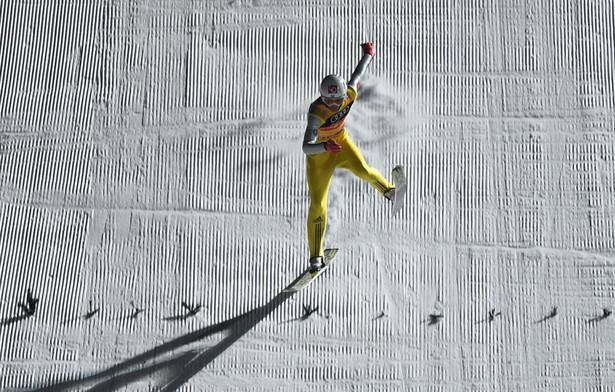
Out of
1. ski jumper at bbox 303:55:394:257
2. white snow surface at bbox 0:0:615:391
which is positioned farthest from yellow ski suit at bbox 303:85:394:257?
white snow surface at bbox 0:0:615:391

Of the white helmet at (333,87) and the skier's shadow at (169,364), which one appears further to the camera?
the skier's shadow at (169,364)

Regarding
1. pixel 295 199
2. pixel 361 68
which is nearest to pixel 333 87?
pixel 361 68

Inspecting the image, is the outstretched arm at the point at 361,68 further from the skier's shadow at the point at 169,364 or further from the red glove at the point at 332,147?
the skier's shadow at the point at 169,364

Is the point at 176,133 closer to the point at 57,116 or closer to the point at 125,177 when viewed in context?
the point at 125,177

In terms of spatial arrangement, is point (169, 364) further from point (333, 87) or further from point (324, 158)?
point (333, 87)

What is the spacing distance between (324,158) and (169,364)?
7.44 feet

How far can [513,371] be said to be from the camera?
255 inches

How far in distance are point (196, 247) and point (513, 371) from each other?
303cm

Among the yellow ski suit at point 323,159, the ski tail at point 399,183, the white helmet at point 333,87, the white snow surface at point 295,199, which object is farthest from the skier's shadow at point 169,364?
the white helmet at point 333,87

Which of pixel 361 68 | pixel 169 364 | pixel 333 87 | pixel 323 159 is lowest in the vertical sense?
pixel 169 364

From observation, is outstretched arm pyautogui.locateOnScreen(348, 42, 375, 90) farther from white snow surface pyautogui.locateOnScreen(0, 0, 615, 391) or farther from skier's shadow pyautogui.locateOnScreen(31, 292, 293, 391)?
skier's shadow pyautogui.locateOnScreen(31, 292, 293, 391)

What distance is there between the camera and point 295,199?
6.99 m

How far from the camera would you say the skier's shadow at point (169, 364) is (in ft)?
21.0

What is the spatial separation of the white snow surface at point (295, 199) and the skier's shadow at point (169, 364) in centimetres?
2
